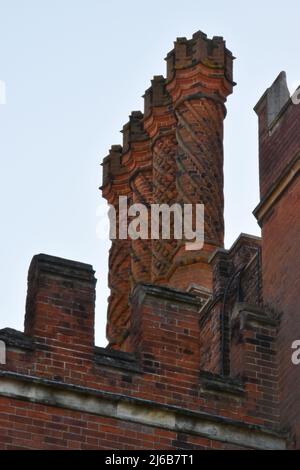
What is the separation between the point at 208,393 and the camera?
19.1 meters

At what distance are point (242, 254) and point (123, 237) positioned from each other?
24.2 feet

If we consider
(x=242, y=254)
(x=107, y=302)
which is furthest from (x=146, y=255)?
(x=242, y=254)

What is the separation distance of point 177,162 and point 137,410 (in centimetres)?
853

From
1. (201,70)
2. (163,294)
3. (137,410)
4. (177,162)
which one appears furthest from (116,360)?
(201,70)

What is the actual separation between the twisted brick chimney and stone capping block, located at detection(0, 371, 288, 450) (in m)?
5.64

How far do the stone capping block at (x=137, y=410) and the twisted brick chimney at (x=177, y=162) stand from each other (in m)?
5.64

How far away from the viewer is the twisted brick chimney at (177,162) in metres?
26.0

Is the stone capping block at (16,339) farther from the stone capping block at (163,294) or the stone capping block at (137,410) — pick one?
the stone capping block at (163,294)

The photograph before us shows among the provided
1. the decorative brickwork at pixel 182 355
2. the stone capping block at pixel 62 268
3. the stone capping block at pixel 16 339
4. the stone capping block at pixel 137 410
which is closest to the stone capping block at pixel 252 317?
the decorative brickwork at pixel 182 355

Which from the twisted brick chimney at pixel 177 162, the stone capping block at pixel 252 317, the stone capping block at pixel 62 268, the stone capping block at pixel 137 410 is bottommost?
the stone capping block at pixel 137 410

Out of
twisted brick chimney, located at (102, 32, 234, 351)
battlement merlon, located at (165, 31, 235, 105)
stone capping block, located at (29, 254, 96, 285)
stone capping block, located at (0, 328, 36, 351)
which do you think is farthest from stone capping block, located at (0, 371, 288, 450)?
battlement merlon, located at (165, 31, 235, 105)

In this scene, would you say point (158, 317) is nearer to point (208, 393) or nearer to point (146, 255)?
point (208, 393)

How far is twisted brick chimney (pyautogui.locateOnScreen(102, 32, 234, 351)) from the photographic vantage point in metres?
26.0
